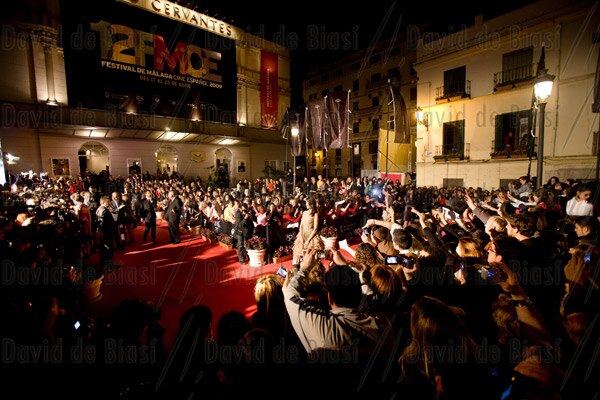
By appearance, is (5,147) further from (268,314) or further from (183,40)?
(268,314)

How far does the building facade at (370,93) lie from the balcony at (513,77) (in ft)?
34.2

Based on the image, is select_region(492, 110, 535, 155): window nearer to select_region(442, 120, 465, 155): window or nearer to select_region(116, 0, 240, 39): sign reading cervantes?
select_region(442, 120, 465, 155): window

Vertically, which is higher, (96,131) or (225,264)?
(96,131)

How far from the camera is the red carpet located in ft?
16.5

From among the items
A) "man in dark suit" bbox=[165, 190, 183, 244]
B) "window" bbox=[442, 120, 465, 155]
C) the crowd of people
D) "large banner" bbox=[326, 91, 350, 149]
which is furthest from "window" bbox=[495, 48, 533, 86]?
"man in dark suit" bbox=[165, 190, 183, 244]

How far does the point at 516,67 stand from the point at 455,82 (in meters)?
3.49

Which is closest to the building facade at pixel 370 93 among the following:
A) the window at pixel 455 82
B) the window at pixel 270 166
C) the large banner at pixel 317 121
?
the window at pixel 270 166

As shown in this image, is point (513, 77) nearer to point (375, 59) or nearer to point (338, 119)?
point (338, 119)

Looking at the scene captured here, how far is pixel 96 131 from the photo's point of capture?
20.4 m

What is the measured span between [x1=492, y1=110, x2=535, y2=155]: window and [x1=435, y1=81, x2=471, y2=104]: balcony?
8.81 ft

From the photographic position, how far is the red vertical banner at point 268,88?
2991cm

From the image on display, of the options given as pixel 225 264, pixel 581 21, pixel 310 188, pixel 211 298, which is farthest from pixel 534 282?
pixel 581 21

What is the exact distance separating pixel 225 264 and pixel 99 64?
21152mm

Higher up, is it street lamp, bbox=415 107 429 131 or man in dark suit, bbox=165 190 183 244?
street lamp, bbox=415 107 429 131
